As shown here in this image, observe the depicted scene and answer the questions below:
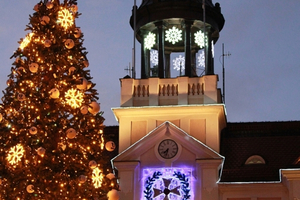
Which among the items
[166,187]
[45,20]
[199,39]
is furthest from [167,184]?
[45,20]

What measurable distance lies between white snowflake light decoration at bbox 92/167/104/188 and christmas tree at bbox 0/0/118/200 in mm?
28

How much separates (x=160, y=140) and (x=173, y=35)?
570 cm

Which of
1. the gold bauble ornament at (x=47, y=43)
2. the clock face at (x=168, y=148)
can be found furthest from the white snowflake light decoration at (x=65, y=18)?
the clock face at (x=168, y=148)

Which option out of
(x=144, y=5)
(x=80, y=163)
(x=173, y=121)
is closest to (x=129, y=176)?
(x=173, y=121)

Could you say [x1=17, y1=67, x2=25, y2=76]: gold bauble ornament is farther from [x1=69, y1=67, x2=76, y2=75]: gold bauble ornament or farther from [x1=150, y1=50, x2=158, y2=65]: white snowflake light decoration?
[x1=150, y1=50, x2=158, y2=65]: white snowflake light decoration

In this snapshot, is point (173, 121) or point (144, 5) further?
point (144, 5)

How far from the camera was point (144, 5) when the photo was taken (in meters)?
32.6

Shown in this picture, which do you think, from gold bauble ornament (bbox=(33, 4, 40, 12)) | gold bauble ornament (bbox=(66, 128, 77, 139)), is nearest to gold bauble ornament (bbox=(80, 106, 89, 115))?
gold bauble ornament (bbox=(66, 128, 77, 139))

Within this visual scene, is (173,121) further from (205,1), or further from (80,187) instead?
(80,187)

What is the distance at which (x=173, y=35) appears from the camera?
32.5 metres

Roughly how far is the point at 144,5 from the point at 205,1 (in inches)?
119

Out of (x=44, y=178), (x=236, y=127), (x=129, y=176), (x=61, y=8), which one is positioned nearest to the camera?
(x=44, y=178)

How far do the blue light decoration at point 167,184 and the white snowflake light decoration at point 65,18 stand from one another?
38.8 feet

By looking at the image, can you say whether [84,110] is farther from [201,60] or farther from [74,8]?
[201,60]
